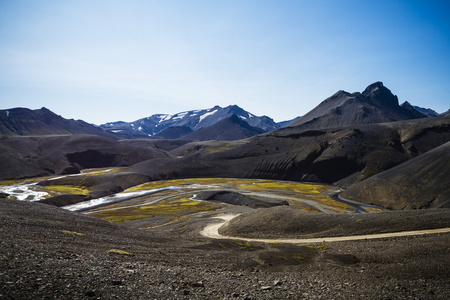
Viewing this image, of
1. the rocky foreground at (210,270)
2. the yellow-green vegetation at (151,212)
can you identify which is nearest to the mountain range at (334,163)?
the yellow-green vegetation at (151,212)

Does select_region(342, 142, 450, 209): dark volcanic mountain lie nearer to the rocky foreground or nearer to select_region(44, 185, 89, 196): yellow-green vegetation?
the rocky foreground

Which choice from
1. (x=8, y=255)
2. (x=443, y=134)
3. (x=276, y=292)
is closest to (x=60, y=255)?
(x=8, y=255)

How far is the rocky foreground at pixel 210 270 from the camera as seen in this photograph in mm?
12953

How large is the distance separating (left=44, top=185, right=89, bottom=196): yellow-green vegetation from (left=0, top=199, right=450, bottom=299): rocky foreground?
95.4 meters

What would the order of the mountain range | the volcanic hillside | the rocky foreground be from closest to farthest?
the rocky foreground → the mountain range → the volcanic hillside

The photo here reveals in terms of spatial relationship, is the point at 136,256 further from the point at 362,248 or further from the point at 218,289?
the point at 362,248

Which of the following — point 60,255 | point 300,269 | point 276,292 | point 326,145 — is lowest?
point 300,269

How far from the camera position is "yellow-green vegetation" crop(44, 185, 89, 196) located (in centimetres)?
11466

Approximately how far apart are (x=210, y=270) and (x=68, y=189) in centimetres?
12135

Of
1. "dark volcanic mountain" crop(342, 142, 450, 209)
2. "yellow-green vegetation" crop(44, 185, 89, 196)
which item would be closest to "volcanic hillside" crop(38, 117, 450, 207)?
"yellow-green vegetation" crop(44, 185, 89, 196)

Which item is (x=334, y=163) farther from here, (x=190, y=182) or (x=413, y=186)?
(x=190, y=182)

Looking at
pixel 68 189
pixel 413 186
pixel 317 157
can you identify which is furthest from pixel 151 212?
pixel 317 157

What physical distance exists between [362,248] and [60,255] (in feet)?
89.8

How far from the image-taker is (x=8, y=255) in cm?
1482
